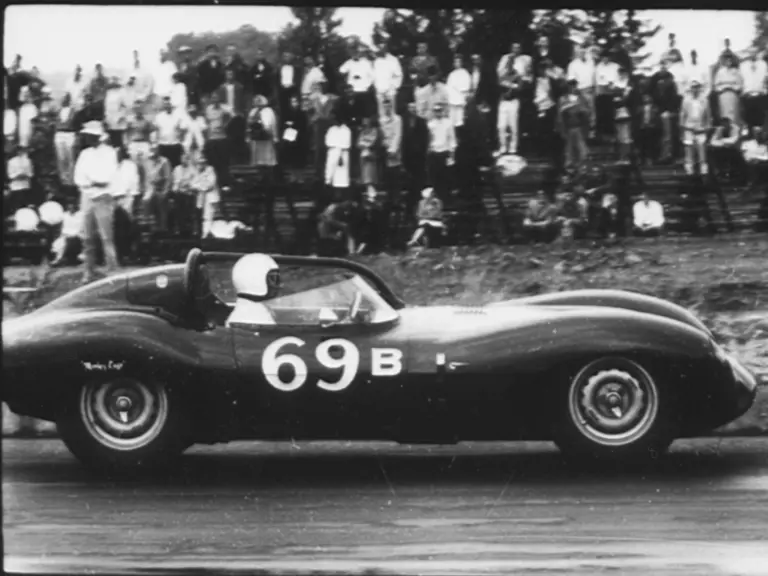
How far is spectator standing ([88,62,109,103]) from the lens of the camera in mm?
4164

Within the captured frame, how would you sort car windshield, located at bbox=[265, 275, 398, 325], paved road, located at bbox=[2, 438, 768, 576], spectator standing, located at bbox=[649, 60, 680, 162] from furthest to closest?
spectator standing, located at bbox=[649, 60, 680, 162]
car windshield, located at bbox=[265, 275, 398, 325]
paved road, located at bbox=[2, 438, 768, 576]

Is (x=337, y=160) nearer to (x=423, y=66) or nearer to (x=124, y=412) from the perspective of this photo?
(x=423, y=66)

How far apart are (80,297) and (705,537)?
8.58ft

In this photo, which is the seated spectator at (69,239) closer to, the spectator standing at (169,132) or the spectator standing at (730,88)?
Result: the spectator standing at (169,132)

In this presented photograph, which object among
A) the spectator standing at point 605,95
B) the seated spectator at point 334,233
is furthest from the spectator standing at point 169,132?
the spectator standing at point 605,95

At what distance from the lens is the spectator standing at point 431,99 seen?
13.6 ft

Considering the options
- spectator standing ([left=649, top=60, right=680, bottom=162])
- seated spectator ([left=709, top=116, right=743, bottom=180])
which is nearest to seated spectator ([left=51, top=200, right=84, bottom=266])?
spectator standing ([left=649, top=60, right=680, bottom=162])

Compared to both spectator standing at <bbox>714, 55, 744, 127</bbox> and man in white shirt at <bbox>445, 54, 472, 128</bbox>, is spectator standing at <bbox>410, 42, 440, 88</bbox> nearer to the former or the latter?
man in white shirt at <bbox>445, 54, 472, 128</bbox>

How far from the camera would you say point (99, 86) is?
4176 millimetres

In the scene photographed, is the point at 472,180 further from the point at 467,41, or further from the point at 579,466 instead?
the point at 579,466

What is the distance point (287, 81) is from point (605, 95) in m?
1.29

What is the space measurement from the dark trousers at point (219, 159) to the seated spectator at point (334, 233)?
0.43 meters

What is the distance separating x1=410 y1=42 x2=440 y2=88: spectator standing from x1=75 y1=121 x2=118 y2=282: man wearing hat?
127cm

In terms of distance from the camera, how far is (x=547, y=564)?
3.88 meters
